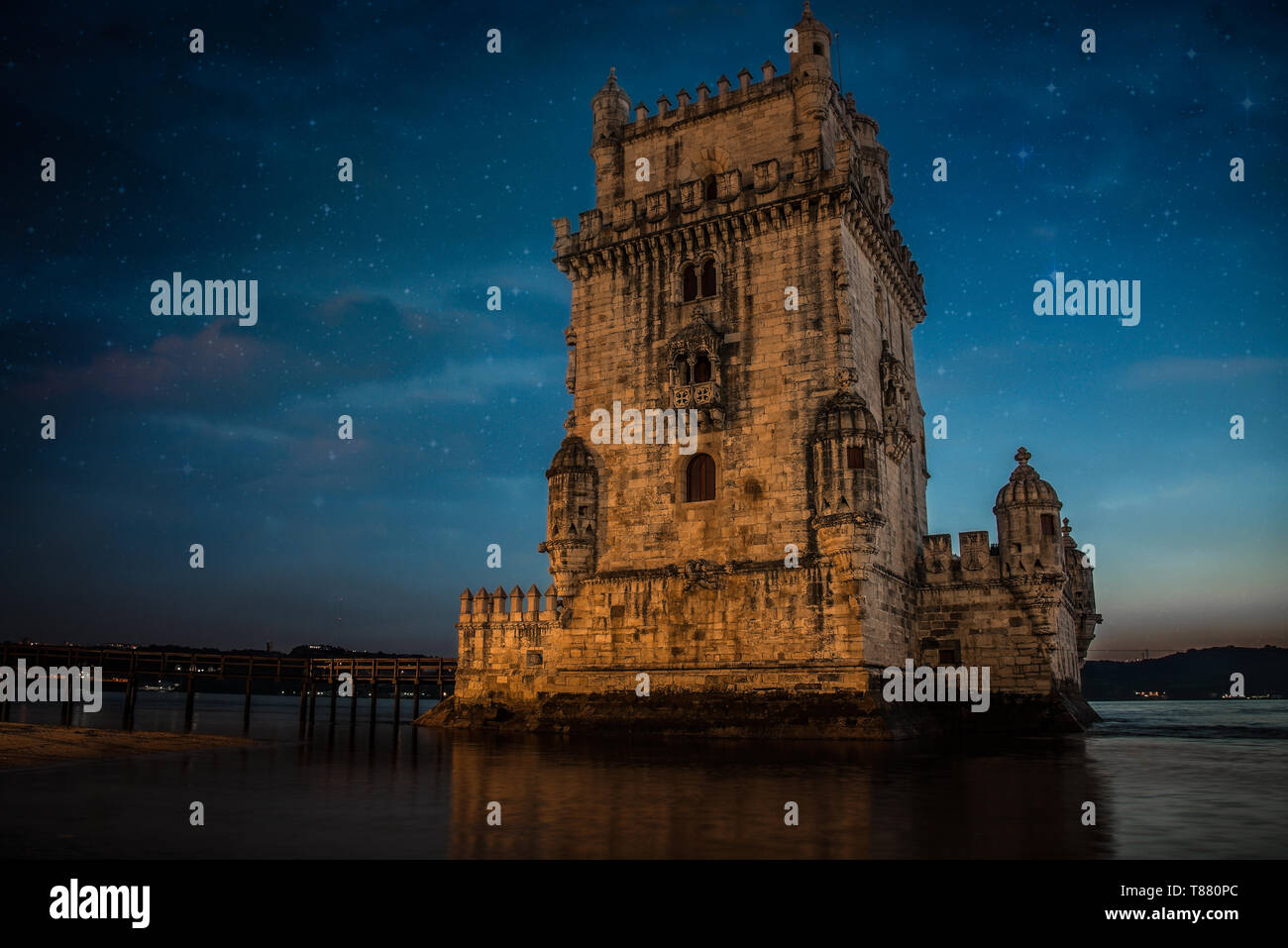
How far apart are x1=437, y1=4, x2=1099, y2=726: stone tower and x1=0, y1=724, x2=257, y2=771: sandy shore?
406 inches

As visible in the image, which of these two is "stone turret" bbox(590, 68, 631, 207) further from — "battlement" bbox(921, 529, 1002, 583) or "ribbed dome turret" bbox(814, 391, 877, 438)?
"battlement" bbox(921, 529, 1002, 583)

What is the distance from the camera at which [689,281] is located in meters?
30.3

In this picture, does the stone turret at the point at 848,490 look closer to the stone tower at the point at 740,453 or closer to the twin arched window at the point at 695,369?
the stone tower at the point at 740,453

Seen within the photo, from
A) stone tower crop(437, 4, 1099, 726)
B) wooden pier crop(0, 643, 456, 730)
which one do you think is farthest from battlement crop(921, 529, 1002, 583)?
wooden pier crop(0, 643, 456, 730)

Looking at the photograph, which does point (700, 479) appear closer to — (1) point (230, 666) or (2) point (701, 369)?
(2) point (701, 369)

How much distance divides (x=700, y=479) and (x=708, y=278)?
23.4ft

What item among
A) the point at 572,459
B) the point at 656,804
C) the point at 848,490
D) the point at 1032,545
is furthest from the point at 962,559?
the point at 656,804

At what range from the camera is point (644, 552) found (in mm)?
28719

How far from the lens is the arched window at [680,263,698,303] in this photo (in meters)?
30.1

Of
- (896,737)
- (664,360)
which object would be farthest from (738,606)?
(664,360)

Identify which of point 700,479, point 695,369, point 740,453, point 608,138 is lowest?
point 700,479
